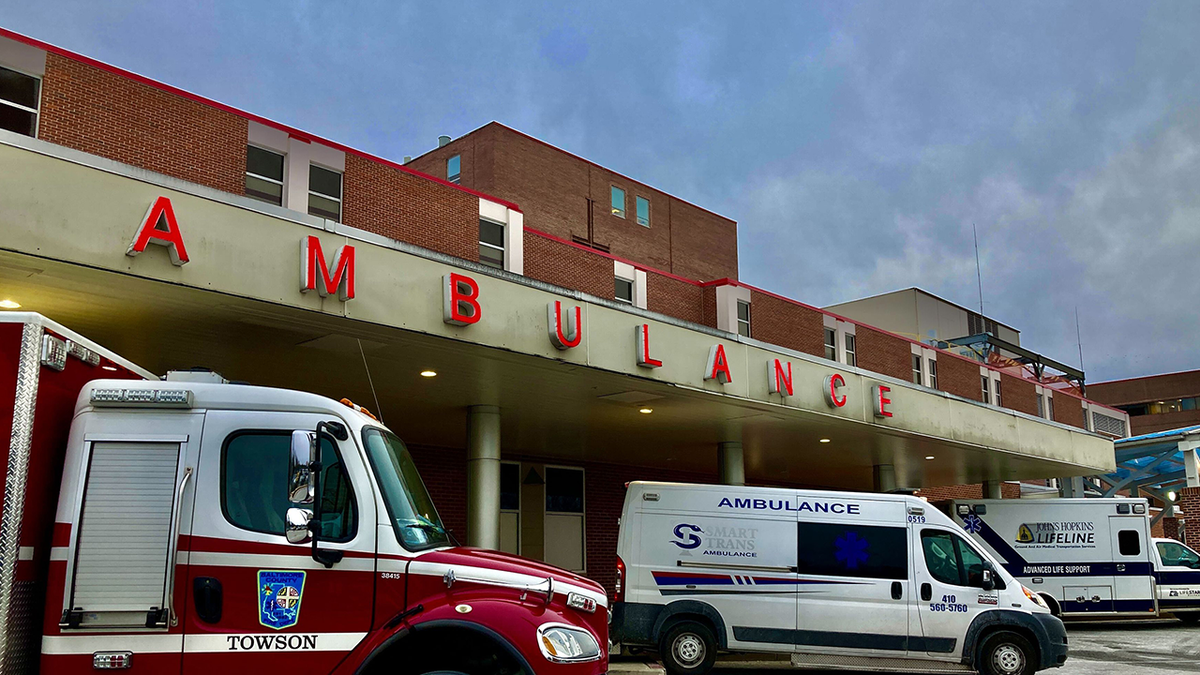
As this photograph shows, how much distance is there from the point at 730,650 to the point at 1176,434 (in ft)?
75.0

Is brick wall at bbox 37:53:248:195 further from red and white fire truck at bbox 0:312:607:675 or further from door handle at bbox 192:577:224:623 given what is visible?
door handle at bbox 192:577:224:623

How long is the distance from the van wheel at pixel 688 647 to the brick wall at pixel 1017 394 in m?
19.9

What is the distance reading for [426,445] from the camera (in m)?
22.3

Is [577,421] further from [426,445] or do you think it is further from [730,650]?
[730,650]

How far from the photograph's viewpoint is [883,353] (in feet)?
81.4

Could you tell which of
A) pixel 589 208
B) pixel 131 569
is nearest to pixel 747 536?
pixel 131 569

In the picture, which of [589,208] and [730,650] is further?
[589,208]

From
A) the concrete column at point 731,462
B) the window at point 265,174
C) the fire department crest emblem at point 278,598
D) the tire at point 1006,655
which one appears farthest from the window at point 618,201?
the fire department crest emblem at point 278,598

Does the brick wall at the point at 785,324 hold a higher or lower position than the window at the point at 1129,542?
higher

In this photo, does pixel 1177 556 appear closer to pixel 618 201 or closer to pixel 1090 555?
pixel 1090 555

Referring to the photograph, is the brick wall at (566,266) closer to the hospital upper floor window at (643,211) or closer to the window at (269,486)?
the window at (269,486)

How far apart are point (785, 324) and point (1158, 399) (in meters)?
79.2

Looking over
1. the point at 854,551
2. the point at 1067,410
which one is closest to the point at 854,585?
the point at 854,551

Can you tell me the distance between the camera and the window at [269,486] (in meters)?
6.03
